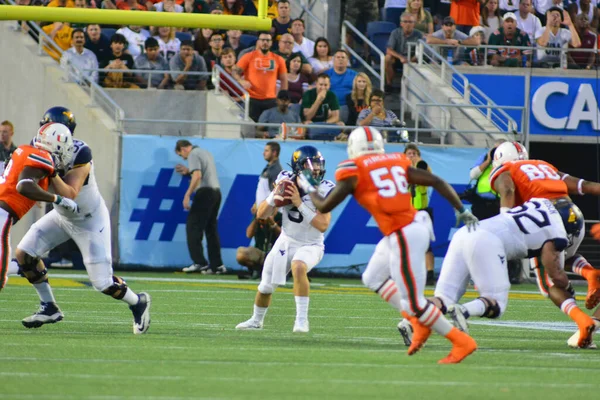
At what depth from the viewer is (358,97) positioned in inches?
744

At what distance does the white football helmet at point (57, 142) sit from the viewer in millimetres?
9562

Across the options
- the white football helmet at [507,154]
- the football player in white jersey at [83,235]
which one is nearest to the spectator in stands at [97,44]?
the football player in white jersey at [83,235]

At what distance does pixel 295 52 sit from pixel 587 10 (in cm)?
549

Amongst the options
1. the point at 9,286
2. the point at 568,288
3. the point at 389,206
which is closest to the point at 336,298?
the point at 9,286

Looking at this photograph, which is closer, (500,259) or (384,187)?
(384,187)

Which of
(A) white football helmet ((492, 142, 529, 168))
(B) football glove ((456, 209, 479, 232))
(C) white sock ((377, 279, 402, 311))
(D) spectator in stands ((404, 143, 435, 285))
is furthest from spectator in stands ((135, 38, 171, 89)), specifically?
(C) white sock ((377, 279, 402, 311))

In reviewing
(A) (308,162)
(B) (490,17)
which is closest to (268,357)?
(A) (308,162)

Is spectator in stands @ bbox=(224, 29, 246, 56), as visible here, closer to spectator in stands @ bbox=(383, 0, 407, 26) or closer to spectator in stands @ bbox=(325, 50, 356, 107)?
spectator in stands @ bbox=(325, 50, 356, 107)

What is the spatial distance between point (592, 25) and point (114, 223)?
913 centimetres

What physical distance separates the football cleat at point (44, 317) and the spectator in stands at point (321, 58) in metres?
10.3

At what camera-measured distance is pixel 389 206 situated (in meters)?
8.16

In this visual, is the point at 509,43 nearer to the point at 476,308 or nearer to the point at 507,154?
the point at 507,154

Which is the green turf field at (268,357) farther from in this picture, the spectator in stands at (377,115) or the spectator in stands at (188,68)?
the spectator in stands at (188,68)

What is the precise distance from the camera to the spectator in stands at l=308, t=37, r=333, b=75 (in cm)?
1984
